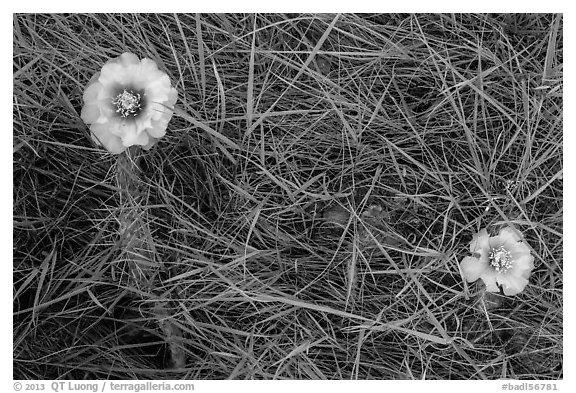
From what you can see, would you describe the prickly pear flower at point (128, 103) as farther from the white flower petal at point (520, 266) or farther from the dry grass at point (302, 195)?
the white flower petal at point (520, 266)

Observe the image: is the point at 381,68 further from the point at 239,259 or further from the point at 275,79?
the point at 239,259

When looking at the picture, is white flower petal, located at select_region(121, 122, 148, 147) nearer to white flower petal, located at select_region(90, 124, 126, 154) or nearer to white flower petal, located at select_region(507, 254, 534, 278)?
white flower petal, located at select_region(90, 124, 126, 154)

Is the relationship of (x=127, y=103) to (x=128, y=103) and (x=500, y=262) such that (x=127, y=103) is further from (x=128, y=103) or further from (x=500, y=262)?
(x=500, y=262)

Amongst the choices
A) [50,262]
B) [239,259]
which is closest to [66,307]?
[50,262]

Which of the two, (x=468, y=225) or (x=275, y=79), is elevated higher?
(x=275, y=79)

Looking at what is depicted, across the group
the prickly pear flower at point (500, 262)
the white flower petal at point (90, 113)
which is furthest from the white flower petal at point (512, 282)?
the white flower petal at point (90, 113)

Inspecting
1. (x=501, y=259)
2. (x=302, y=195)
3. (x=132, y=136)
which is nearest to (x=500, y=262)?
(x=501, y=259)
